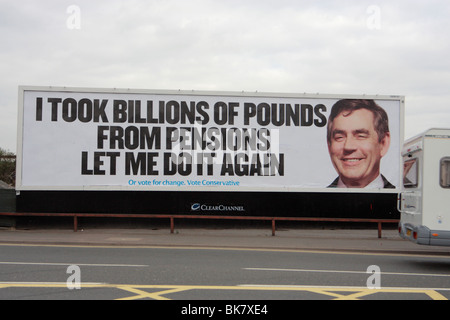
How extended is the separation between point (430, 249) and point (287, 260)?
5620 millimetres

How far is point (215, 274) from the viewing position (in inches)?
394

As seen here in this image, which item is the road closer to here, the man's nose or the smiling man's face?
the smiling man's face

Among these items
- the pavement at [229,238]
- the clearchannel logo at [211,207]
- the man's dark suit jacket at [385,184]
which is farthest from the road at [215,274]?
the man's dark suit jacket at [385,184]

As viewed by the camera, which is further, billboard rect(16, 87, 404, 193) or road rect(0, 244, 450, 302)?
billboard rect(16, 87, 404, 193)

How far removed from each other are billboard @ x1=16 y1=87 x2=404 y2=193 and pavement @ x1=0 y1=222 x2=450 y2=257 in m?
1.63

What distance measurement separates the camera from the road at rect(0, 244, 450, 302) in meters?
8.10

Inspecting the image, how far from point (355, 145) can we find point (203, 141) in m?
6.01

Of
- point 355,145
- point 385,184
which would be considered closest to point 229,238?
point 355,145

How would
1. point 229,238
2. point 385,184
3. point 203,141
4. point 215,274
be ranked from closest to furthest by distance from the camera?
point 215,274 → point 229,238 → point 203,141 → point 385,184

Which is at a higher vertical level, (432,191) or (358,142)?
(358,142)

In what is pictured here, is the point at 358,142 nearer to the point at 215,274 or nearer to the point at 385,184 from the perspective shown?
the point at 385,184

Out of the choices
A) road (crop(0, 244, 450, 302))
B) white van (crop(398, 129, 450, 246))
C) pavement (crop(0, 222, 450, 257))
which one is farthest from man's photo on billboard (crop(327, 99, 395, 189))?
white van (crop(398, 129, 450, 246))

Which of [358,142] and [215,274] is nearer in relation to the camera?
[215,274]
